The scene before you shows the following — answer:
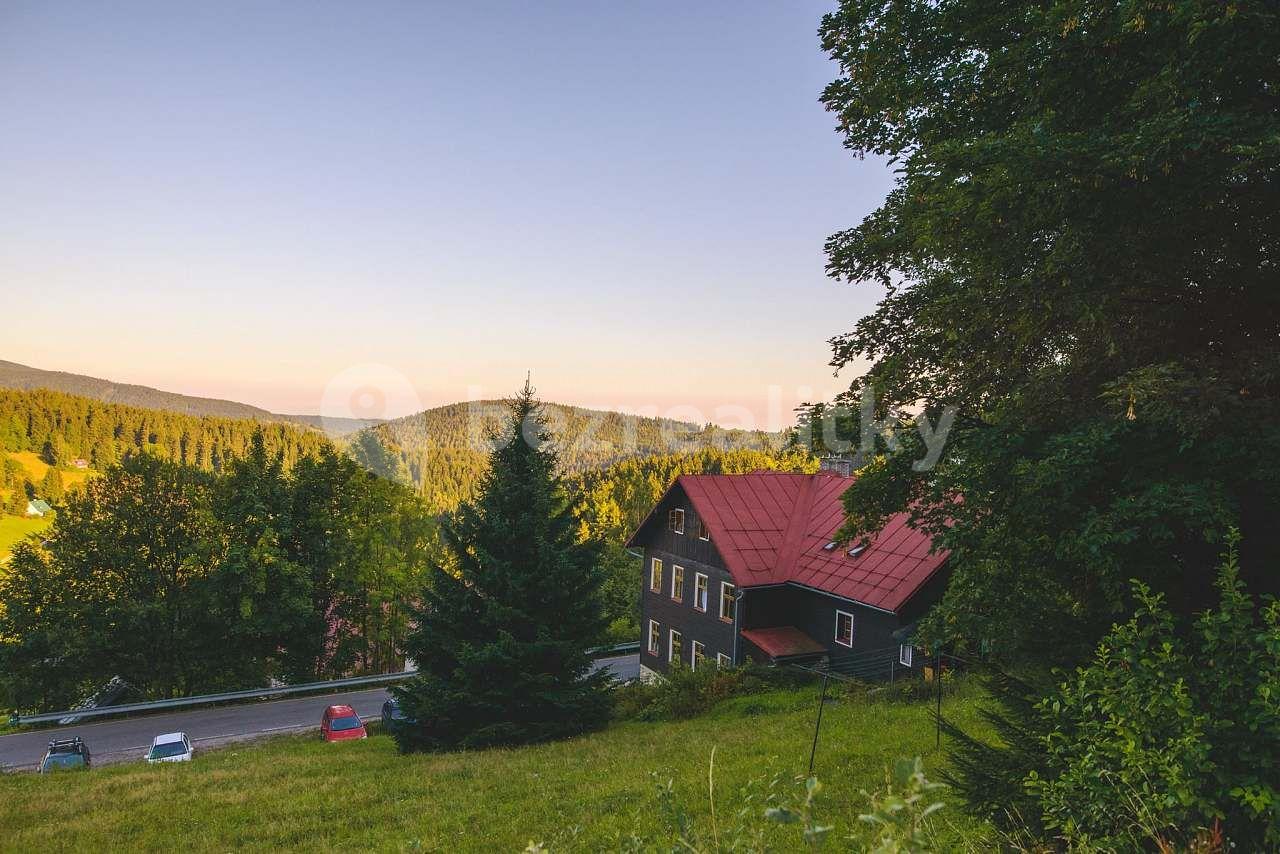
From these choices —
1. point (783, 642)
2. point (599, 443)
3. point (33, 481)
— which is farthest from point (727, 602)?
point (33, 481)

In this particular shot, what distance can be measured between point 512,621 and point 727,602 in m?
11.7

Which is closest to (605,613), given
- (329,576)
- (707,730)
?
(707,730)

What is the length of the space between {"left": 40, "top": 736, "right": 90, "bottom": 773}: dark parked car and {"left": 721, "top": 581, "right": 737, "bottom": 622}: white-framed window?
20467mm

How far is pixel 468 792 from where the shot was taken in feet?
38.1

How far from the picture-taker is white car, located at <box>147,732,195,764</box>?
19.6 meters

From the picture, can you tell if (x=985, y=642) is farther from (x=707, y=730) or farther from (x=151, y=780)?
(x=151, y=780)

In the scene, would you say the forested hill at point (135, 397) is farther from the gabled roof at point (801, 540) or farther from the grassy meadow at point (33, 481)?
the gabled roof at point (801, 540)

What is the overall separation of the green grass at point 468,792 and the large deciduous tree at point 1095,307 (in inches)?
124

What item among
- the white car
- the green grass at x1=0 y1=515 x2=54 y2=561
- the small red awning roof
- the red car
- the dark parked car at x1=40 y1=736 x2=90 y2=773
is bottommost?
the green grass at x1=0 y1=515 x2=54 y2=561

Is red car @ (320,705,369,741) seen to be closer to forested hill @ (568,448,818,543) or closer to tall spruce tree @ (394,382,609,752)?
tall spruce tree @ (394,382,609,752)

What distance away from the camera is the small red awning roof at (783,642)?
24688 mm

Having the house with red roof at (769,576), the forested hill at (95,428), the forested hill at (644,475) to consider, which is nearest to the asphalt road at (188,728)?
the house with red roof at (769,576)

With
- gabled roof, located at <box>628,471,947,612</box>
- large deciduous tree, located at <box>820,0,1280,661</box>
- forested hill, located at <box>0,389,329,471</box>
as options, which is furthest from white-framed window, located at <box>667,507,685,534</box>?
forested hill, located at <box>0,389,329,471</box>

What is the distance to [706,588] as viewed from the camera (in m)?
28.5
